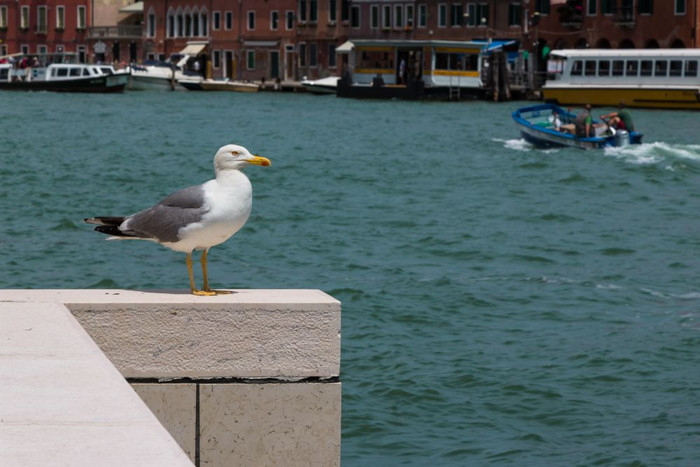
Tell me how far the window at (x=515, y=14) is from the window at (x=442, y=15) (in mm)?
3834

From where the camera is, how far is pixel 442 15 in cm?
7281

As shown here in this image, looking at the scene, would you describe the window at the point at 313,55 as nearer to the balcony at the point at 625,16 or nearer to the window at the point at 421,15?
the window at the point at 421,15

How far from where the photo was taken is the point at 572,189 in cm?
2661

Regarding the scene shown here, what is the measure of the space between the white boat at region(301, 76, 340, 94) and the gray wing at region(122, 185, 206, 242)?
63.1 m

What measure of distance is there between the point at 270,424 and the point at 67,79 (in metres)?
64.0

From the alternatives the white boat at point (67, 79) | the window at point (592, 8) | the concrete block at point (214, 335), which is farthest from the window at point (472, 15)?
the concrete block at point (214, 335)

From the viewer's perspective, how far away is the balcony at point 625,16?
6394 cm

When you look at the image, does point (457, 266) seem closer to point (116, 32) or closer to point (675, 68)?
point (675, 68)

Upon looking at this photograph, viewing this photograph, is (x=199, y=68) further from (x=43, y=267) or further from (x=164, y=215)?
(x=164, y=215)

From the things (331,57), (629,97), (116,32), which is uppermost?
(116,32)

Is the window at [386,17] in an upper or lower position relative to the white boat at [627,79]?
upper

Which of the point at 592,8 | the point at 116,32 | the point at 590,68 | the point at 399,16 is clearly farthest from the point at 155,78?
the point at 590,68

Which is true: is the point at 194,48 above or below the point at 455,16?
below

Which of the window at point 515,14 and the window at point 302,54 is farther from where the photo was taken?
the window at point 302,54
